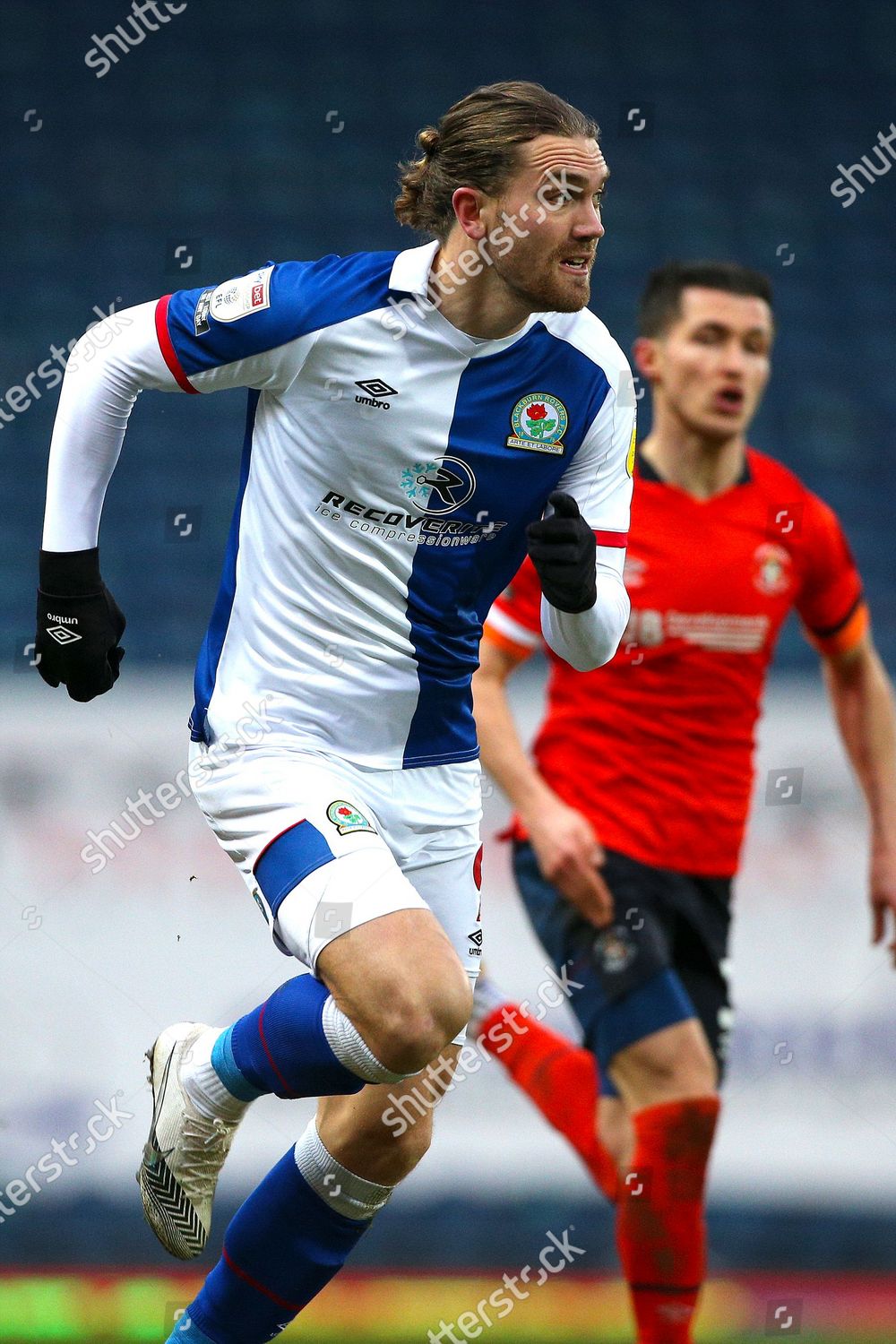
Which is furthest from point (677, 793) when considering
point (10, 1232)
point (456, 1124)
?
point (10, 1232)

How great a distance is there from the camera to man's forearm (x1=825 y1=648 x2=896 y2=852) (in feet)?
15.4

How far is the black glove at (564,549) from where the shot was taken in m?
2.82

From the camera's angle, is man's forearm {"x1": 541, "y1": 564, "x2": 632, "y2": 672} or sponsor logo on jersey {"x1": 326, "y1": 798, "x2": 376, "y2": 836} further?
man's forearm {"x1": 541, "y1": 564, "x2": 632, "y2": 672}

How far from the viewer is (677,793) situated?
4547mm

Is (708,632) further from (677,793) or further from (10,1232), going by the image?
(10,1232)

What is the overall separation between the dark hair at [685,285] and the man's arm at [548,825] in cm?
131

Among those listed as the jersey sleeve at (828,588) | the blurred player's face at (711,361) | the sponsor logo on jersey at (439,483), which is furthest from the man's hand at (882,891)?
the sponsor logo on jersey at (439,483)

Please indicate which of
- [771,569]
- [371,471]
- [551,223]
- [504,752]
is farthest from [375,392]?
[771,569]

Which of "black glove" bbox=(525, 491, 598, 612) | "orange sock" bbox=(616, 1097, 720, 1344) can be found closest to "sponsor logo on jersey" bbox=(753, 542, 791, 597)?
"orange sock" bbox=(616, 1097, 720, 1344)

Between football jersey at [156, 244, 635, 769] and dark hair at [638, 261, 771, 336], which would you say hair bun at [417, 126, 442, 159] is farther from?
dark hair at [638, 261, 771, 336]

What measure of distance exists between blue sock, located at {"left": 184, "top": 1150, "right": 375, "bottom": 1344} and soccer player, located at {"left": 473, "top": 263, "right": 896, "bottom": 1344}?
131 cm

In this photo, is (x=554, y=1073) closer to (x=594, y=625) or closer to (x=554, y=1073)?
(x=554, y=1073)

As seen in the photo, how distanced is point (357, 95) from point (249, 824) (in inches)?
196

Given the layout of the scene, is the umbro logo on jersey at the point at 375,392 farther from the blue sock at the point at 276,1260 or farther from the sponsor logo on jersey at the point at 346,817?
the blue sock at the point at 276,1260
